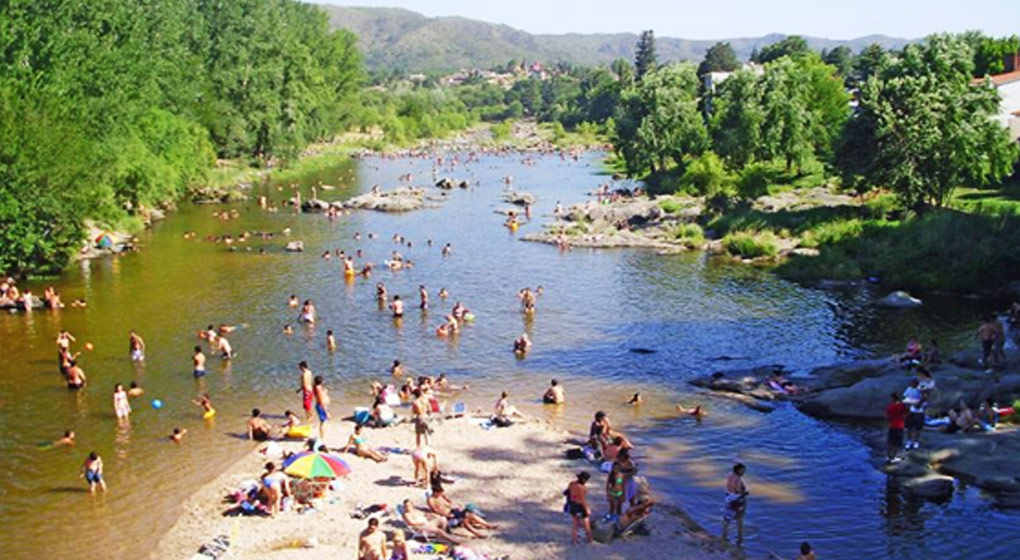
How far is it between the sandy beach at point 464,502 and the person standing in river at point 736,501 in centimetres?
58

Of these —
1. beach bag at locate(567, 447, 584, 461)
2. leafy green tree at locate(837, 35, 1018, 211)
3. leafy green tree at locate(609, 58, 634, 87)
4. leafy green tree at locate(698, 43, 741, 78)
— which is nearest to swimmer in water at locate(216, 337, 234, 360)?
beach bag at locate(567, 447, 584, 461)

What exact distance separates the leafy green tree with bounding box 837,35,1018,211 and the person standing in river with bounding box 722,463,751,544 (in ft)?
121

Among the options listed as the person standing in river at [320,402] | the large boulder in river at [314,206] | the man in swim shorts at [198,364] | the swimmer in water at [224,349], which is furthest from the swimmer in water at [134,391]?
the large boulder in river at [314,206]

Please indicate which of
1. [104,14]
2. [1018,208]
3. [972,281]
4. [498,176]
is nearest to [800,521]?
[972,281]

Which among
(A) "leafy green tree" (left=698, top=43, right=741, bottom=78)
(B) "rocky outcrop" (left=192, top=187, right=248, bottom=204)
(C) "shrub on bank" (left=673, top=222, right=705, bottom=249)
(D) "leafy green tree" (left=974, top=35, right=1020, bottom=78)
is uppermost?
(A) "leafy green tree" (left=698, top=43, right=741, bottom=78)

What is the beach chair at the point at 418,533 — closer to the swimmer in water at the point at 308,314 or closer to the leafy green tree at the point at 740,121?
the swimmer in water at the point at 308,314

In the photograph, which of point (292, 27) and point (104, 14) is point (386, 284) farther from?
point (292, 27)

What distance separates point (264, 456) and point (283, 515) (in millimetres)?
4050

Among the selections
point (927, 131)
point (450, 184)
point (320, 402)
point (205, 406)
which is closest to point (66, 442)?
point (205, 406)

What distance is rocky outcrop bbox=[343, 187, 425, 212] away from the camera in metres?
79.1

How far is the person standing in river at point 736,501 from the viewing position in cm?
1972

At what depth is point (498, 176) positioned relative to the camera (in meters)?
113

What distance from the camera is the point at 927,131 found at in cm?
5006

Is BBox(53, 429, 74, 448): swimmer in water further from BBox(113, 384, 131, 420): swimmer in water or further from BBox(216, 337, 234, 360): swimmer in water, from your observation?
BBox(216, 337, 234, 360): swimmer in water
